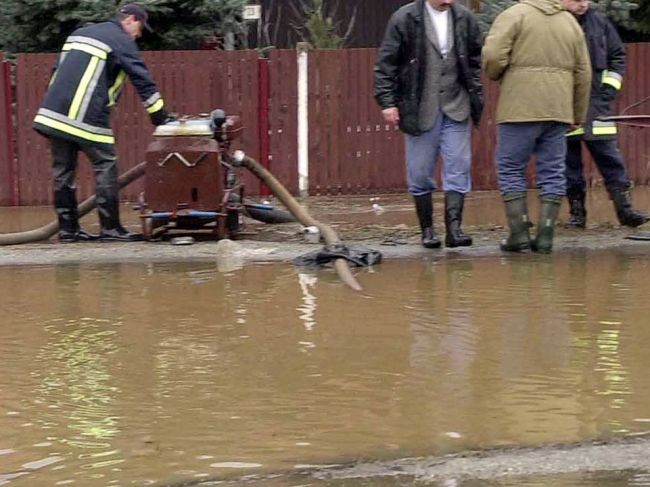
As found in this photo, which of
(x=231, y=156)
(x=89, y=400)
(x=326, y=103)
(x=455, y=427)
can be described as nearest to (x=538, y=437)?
(x=455, y=427)

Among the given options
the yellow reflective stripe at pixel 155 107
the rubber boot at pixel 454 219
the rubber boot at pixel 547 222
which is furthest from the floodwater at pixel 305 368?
the yellow reflective stripe at pixel 155 107

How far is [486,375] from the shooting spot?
509 centimetres

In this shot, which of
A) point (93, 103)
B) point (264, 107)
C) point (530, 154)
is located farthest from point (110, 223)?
point (264, 107)

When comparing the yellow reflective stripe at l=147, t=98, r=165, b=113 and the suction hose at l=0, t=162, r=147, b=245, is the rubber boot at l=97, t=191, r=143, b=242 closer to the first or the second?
the suction hose at l=0, t=162, r=147, b=245

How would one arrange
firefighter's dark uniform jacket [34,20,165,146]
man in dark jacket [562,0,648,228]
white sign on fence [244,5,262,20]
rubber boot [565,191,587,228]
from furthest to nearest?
white sign on fence [244,5,262,20]
rubber boot [565,191,587,228]
man in dark jacket [562,0,648,228]
firefighter's dark uniform jacket [34,20,165,146]

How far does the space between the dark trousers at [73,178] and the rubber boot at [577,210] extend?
323cm

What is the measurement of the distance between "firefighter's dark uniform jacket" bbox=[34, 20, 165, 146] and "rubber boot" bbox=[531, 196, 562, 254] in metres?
2.65

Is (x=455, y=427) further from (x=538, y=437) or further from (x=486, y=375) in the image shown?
(x=486, y=375)

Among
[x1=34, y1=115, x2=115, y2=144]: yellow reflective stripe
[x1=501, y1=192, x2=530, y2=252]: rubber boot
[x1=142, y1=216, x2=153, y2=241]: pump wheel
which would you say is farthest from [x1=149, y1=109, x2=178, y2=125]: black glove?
[x1=501, y1=192, x2=530, y2=252]: rubber boot

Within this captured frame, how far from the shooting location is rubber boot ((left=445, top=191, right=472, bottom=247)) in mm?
8008

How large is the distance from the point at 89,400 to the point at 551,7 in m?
4.21

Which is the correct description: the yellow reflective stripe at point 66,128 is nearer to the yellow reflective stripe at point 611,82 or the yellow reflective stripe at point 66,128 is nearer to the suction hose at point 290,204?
the suction hose at point 290,204

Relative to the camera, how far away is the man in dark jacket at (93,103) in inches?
328

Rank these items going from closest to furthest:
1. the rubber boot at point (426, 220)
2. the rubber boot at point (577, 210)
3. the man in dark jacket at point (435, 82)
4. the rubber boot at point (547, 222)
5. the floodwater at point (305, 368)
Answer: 1. the floodwater at point (305, 368)
2. the rubber boot at point (547, 222)
3. the man in dark jacket at point (435, 82)
4. the rubber boot at point (426, 220)
5. the rubber boot at point (577, 210)
